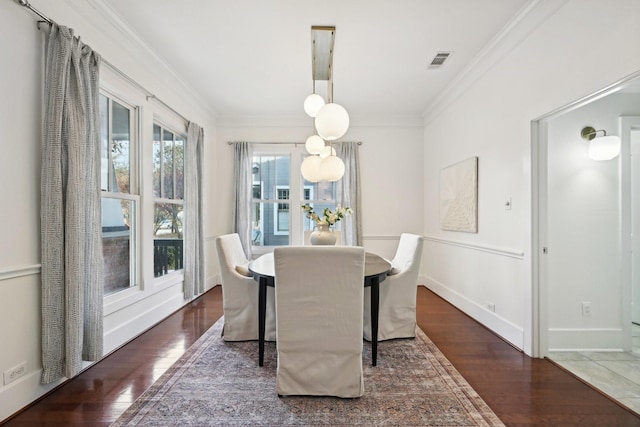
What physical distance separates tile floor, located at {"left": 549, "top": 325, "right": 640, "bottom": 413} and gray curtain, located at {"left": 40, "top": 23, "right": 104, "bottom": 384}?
3.39 m

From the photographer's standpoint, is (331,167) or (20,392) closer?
(20,392)

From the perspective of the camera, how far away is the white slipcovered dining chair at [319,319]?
182cm

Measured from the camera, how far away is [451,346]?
275cm

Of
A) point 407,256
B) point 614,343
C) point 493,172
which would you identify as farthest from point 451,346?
point 493,172

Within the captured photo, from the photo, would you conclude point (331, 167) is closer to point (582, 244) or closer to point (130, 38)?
point (130, 38)

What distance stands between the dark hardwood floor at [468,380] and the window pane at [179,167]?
164cm

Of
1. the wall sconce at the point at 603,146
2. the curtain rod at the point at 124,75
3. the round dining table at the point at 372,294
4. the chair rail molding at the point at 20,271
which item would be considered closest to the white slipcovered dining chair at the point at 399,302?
the round dining table at the point at 372,294

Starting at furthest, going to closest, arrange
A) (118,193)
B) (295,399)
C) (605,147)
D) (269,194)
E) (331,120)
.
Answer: (269,194) < (118,193) < (605,147) < (331,120) < (295,399)

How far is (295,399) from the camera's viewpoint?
194 centimetres

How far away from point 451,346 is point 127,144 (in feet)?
11.2

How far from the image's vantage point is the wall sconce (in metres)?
2.60

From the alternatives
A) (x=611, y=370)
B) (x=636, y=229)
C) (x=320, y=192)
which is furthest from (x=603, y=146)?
(x=320, y=192)

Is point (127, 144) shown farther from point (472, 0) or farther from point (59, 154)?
point (472, 0)

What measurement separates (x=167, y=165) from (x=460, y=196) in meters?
3.47
